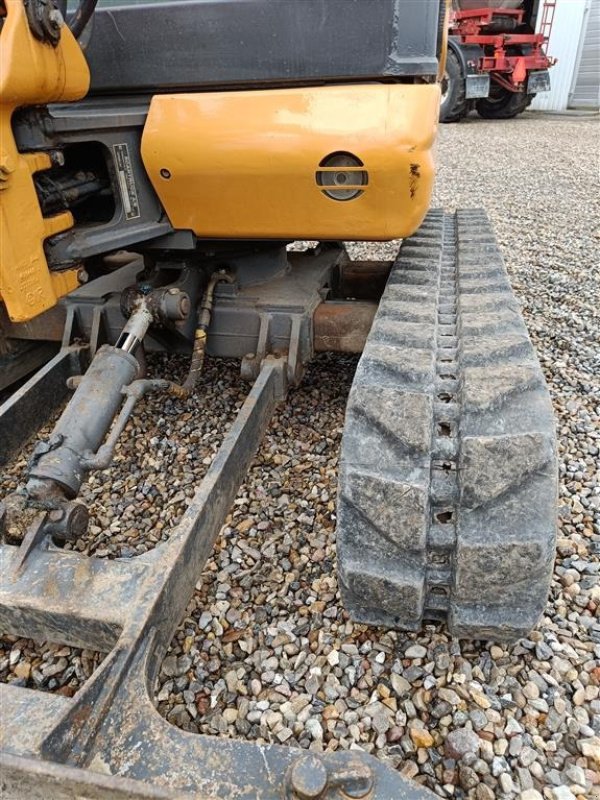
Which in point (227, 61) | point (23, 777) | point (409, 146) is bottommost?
point (23, 777)

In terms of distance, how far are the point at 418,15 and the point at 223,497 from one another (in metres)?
1.66

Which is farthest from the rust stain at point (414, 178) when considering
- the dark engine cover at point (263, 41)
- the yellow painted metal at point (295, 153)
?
the dark engine cover at point (263, 41)

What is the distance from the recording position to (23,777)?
1213mm

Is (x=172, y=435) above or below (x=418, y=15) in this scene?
below

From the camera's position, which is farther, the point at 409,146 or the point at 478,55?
the point at 478,55

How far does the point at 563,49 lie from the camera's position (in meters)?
17.4

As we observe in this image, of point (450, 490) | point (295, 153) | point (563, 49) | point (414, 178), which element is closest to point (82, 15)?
point (295, 153)

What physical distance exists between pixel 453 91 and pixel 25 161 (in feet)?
42.8

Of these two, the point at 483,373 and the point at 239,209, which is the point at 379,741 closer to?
the point at 483,373

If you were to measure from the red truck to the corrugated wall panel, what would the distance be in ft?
14.4

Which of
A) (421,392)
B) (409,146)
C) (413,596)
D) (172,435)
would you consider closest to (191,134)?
(409,146)

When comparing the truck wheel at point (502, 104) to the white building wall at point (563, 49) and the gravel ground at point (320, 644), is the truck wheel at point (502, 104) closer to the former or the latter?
the white building wall at point (563, 49)

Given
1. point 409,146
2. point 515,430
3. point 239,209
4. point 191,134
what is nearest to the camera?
point 515,430

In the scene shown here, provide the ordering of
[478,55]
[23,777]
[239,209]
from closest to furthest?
[23,777]
[239,209]
[478,55]
